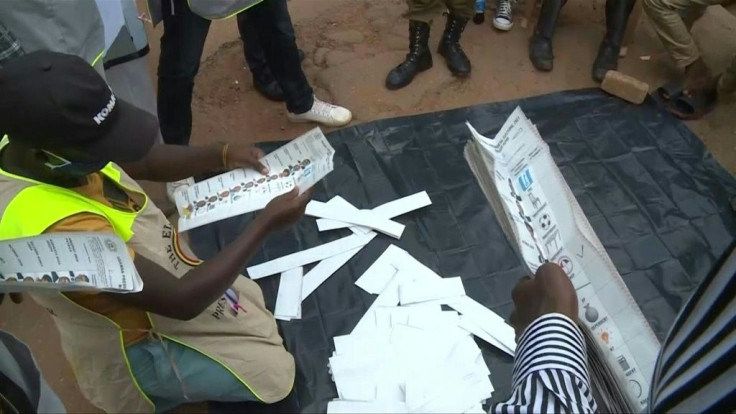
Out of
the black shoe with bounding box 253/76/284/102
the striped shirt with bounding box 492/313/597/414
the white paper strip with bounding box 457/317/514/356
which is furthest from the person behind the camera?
the black shoe with bounding box 253/76/284/102

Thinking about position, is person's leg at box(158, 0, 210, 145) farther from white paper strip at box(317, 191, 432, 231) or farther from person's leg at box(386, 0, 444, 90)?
person's leg at box(386, 0, 444, 90)

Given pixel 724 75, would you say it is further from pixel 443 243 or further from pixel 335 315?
pixel 335 315

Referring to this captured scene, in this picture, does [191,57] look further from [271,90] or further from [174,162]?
[271,90]

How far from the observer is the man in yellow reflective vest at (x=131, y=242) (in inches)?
50.6

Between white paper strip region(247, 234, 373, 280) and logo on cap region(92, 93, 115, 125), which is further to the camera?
white paper strip region(247, 234, 373, 280)

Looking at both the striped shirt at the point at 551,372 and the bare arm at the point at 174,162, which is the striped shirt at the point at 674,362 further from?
the bare arm at the point at 174,162

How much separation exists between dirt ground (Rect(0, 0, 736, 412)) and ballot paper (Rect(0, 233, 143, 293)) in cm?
159

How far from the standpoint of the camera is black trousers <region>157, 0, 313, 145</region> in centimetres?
235

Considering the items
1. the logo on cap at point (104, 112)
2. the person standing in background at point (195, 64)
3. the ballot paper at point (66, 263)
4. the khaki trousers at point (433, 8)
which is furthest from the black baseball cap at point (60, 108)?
the khaki trousers at point (433, 8)

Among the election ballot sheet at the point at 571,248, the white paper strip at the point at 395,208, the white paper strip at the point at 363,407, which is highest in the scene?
the election ballot sheet at the point at 571,248

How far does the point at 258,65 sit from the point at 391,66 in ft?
2.32

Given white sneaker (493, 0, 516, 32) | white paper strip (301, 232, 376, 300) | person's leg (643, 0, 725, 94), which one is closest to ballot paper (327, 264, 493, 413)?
white paper strip (301, 232, 376, 300)

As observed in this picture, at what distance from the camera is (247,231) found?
1.70 m

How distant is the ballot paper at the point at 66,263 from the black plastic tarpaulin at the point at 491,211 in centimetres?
99
